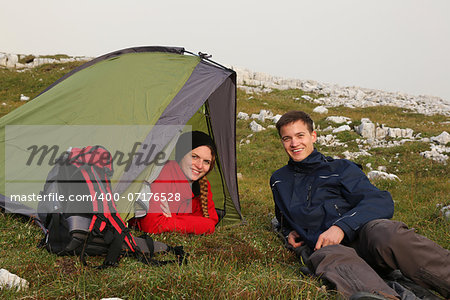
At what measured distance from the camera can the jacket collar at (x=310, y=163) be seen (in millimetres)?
4031

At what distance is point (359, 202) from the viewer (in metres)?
3.65

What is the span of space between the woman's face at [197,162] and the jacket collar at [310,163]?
4.47 ft

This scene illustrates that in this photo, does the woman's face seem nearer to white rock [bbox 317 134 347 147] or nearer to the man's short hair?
the man's short hair

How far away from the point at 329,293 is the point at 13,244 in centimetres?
311

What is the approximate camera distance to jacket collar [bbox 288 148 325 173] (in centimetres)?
403

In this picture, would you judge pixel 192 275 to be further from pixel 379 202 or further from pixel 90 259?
pixel 379 202

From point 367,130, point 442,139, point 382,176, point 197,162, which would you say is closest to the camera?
point 197,162

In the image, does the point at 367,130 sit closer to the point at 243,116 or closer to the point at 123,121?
the point at 243,116

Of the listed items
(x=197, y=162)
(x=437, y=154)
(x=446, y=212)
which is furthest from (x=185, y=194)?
(x=437, y=154)

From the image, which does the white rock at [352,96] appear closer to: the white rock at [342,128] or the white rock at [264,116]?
the white rock at [264,116]

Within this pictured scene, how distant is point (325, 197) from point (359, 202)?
393mm

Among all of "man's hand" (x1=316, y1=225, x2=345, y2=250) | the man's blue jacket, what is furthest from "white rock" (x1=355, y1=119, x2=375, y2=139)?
"man's hand" (x1=316, y1=225, x2=345, y2=250)

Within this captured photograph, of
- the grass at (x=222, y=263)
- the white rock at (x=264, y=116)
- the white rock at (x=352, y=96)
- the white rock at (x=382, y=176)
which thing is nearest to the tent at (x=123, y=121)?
the grass at (x=222, y=263)

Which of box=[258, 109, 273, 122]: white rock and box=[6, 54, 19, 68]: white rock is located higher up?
box=[6, 54, 19, 68]: white rock
